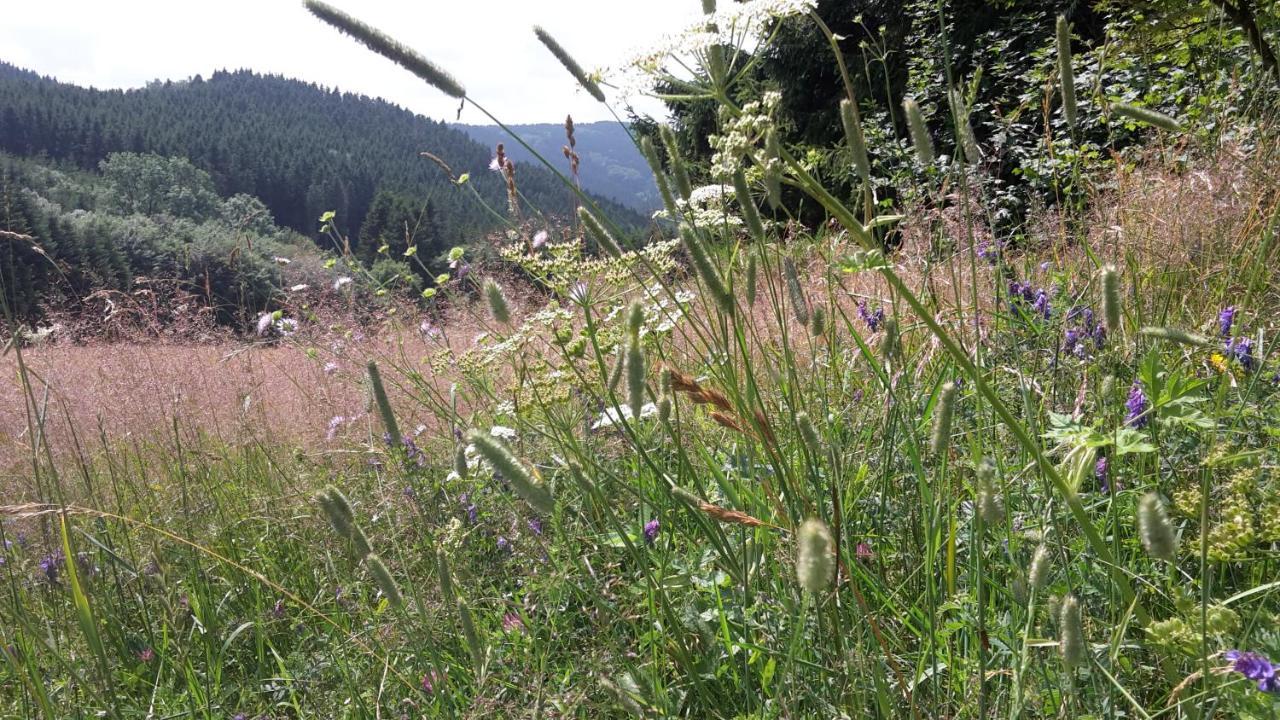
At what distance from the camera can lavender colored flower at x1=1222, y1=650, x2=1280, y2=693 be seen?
0.81m

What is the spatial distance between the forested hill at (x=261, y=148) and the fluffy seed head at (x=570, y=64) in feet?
141

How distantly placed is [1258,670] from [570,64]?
1.28 m

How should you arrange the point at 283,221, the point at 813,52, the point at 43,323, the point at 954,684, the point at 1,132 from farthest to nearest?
the point at 283,221 → the point at 1,132 → the point at 813,52 → the point at 43,323 → the point at 954,684

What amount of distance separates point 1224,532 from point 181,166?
195 ft

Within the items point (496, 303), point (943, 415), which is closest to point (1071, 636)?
point (943, 415)

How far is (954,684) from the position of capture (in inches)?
46.1

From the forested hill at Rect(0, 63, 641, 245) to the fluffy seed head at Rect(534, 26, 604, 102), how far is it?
42885 mm

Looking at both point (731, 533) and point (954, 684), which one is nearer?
point (954, 684)

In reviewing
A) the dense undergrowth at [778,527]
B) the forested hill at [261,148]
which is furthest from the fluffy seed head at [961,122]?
the forested hill at [261,148]

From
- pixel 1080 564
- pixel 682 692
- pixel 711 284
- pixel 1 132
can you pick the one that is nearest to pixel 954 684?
pixel 1080 564

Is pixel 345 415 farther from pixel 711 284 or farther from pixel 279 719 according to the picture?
pixel 711 284

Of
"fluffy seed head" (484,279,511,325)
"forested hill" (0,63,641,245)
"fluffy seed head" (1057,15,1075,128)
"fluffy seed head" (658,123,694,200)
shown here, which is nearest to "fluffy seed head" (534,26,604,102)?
"fluffy seed head" (658,123,694,200)

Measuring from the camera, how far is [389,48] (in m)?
1.21

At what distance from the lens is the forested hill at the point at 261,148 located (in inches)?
2500
